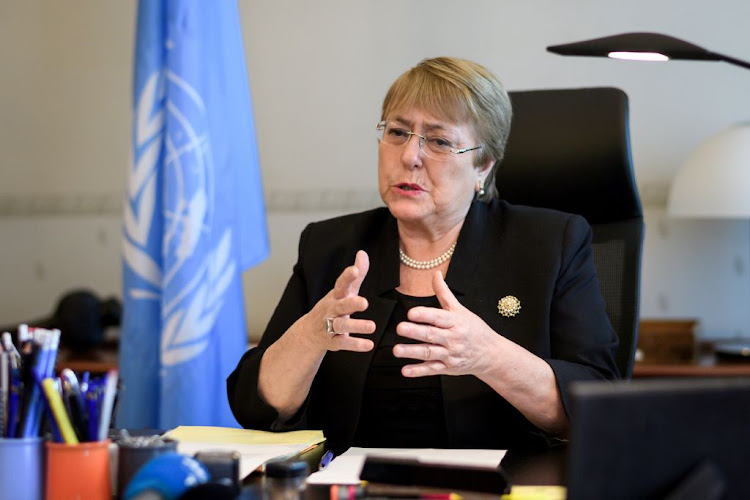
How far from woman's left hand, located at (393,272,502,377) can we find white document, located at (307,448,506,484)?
127mm

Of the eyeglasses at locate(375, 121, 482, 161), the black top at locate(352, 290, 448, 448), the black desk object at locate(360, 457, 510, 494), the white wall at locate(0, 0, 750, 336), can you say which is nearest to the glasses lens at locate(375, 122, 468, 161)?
the eyeglasses at locate(375, 121, 482, 161)

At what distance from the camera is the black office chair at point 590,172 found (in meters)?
2.04

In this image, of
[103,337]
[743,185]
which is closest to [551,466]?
[743,185]

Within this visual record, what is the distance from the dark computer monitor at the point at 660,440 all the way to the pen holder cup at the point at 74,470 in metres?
0.58

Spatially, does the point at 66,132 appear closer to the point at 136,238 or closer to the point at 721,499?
the point at 136,238

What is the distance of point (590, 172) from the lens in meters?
2.07

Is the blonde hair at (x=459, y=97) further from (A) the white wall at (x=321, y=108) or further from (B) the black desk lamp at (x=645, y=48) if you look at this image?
(A) the white wall at (x=321, y=108)

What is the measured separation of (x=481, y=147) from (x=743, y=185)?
116 centimetres

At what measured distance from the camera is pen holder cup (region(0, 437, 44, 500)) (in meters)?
1.08

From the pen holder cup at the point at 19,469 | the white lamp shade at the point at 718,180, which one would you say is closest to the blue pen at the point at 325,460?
the pen holder cup at the point at 19,469

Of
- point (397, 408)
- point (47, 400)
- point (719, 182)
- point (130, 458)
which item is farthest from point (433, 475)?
point (719, 182)

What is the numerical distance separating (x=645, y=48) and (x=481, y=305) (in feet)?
1.86

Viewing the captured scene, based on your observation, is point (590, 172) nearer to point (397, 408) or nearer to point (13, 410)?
point (397, 408)

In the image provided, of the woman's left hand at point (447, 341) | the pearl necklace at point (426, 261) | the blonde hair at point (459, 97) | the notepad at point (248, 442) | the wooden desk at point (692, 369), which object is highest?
the blonde hair at point (459, 97)
